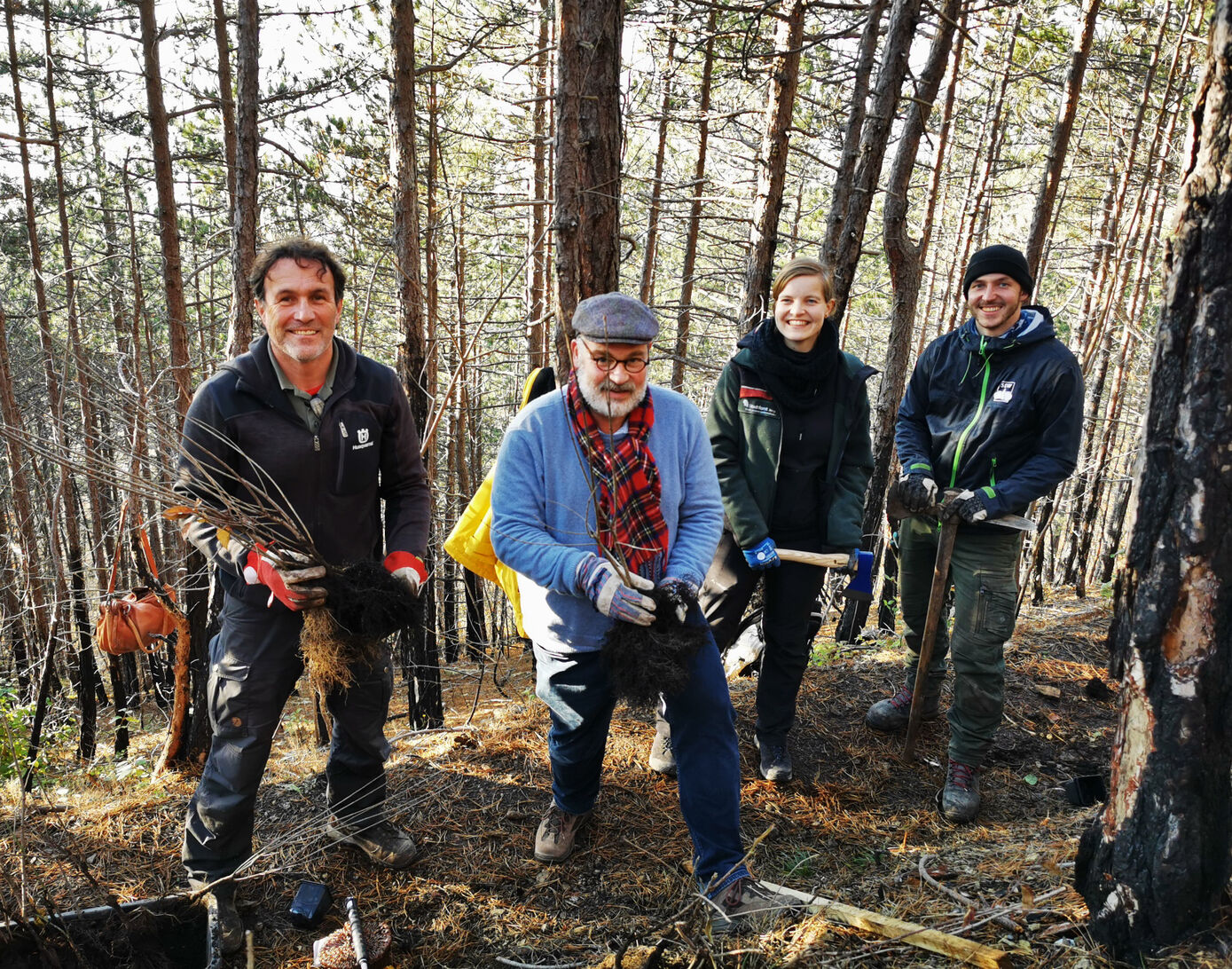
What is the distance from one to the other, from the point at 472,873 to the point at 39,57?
40.9 feet

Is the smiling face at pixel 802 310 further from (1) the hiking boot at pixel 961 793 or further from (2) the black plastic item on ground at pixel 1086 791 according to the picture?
(2) the black plastic item on ground at pixel 1086 791

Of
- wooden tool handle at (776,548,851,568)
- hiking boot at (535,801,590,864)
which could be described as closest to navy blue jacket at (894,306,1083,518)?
wooden tool handle at (776,548,851,568)

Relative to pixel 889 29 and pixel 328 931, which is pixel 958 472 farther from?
pixel 889 29

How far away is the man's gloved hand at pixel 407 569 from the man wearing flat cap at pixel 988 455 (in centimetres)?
226

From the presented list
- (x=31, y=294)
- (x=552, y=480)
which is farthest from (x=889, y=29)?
(x=31, y=294)

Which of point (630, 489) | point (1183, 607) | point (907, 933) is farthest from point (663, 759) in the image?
point (1183, 607)

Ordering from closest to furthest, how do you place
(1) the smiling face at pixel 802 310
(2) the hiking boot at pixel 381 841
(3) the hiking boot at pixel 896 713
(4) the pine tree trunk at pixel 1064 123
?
(2) the hiking boot at pixel 381 841 < (1) the smiling face at pixel 802 310 < (3) the hiking boot at pixel 896 713 < (4) the pine tree trunk at pixel 1064 123

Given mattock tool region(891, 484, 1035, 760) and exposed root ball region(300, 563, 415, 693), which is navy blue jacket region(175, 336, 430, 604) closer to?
exposed root ball region(300, 563, 415, 693)

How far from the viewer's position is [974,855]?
9.64 ft

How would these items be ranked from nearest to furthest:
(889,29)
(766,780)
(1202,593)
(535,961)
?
(1202,593) → (535,961) → (766,780) → (889,29)

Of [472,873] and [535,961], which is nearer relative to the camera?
[535,961]

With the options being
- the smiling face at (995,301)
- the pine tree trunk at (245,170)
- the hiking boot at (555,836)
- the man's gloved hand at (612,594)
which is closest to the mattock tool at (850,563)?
the man's gloved hand at (612,594)

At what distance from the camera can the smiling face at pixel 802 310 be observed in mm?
3277

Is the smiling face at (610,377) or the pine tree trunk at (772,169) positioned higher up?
the pine tree trunk at (772,169)
